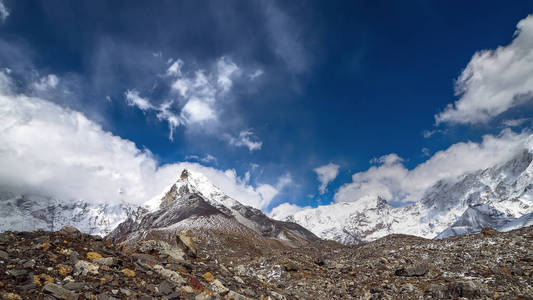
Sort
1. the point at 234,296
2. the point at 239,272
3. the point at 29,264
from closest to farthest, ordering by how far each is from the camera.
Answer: the point at 29,264 → the point at 234,296 → the point at 239,272

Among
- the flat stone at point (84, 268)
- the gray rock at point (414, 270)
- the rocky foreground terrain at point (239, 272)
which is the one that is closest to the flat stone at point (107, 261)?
the rocky foreground terrain at point (239, 272)

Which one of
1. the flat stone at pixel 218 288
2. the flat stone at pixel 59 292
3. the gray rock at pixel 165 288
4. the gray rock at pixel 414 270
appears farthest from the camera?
the gray rock at pixel 414 270

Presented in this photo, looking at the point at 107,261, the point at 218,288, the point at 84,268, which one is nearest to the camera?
the point at 84,268

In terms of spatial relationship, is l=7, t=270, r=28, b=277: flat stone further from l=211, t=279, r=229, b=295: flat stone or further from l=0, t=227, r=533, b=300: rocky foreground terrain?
l=211, t=279, r=229, b=295: flat stone

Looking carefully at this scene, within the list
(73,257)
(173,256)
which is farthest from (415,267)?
(73,257)

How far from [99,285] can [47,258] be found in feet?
7.99

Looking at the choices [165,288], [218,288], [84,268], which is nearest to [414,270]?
[218,288]

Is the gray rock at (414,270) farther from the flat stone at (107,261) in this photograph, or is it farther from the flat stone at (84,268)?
the flat stone at (84,268)

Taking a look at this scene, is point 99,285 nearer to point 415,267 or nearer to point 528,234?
point 415,267

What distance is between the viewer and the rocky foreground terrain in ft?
29.4

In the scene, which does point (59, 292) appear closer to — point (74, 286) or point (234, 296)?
point (74, 286)

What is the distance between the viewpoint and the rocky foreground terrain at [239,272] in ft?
29.4

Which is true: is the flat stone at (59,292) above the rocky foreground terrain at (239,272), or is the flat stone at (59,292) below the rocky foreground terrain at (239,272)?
below

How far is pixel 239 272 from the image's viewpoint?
59.7ft
